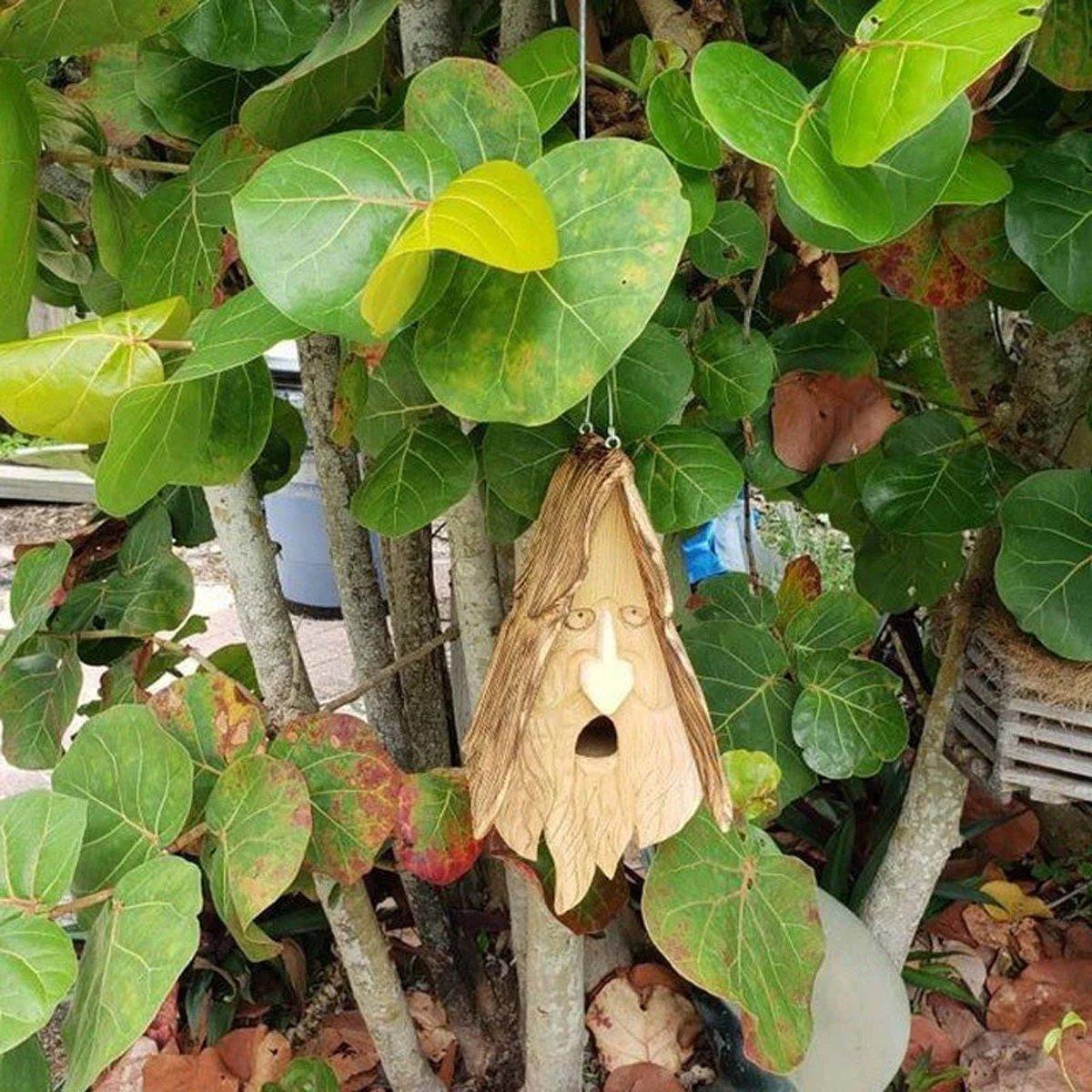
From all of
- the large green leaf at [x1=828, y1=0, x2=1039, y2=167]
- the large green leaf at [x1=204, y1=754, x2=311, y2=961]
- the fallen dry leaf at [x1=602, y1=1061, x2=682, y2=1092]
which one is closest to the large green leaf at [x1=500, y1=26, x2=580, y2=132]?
the large green leaf at [x1=828, y1=0, x2=1039, y2=167]

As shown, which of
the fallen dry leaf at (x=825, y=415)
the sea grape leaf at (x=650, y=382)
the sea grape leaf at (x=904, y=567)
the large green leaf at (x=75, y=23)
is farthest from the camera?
the sea grape leaf at (x=904, y=567)

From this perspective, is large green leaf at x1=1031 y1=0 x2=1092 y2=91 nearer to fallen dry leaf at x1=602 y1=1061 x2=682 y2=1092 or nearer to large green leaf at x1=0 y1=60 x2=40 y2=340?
large green leaf at x1=0 y1=60 x2=40 y2=340

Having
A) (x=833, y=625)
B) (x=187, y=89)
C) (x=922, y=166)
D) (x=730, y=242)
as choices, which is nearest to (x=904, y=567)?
(x=833, y=625)

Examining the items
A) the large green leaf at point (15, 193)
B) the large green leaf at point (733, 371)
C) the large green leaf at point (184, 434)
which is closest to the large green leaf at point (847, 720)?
the large green leaf at point (733, 371)

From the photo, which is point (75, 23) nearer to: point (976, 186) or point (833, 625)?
point (976, 186)

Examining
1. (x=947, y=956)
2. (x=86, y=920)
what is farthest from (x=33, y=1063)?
(x=947, y=956)

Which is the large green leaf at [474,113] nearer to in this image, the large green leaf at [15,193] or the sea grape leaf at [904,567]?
the large green leaf at [15,193]

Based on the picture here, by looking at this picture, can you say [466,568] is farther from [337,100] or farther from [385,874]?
[385,874]
